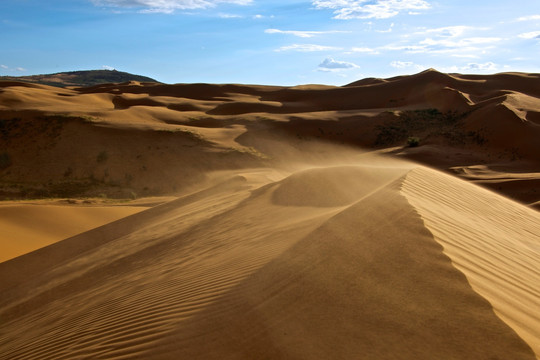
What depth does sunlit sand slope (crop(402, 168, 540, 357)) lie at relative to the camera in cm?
300

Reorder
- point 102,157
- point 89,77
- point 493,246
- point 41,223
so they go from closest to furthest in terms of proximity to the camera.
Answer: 1. point 493,246
2. point 41,223
3. point 102,157
4. point 89,77

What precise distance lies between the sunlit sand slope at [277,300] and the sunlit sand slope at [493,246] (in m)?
0.11

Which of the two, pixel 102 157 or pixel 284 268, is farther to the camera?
→ pixel 102 157

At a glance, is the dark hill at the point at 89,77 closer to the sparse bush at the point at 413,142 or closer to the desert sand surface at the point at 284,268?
the sparse bush at the point at 413,142

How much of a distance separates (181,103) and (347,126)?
15.3 meters

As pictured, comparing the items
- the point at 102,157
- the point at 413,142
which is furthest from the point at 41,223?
the point at 413,142

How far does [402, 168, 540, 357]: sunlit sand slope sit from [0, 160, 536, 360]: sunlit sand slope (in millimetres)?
111

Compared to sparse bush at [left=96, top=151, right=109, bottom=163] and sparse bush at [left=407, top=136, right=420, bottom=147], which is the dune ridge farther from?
sparse bush at [left=407, top=136, right=420, bottom=147]

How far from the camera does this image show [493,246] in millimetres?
4535

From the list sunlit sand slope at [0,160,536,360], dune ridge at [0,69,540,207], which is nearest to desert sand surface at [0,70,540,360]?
sunlit sand slope at [0,160,536,360]

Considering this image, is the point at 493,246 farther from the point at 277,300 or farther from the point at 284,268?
the point at 277,300

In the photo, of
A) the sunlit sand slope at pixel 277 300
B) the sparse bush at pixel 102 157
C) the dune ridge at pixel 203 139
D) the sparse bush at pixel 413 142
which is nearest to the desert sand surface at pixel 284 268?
the sunlit sand slope at pixel 277 300

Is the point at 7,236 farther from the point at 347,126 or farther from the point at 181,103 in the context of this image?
the point at 181,103

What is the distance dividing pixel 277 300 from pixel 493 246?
265 centimetres
